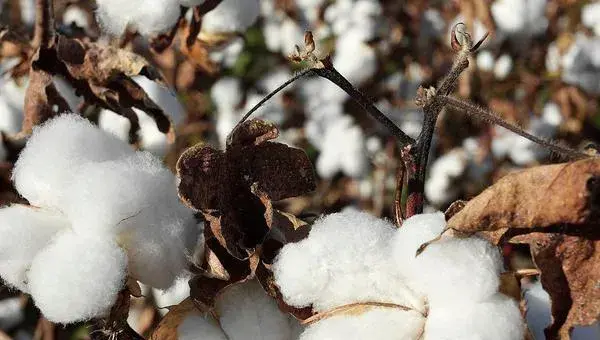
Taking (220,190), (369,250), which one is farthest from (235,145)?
(369,250)

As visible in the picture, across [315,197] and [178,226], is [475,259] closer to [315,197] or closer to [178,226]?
[178,226]

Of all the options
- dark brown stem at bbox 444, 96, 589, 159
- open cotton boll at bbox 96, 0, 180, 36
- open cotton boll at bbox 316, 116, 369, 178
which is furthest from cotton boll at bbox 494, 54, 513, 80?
dark brown stem at bbox 444, 96, 589, 159

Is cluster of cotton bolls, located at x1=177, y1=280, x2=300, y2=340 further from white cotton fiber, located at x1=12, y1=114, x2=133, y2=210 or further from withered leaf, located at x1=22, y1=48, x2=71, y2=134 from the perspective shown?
withered leaf, located at x1=22, y1=48, x2=71, y2=134

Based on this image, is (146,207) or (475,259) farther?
(146,207)

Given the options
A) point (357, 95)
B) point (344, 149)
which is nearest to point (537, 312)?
point (357, 95)

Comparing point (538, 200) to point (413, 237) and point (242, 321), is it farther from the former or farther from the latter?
point (242, 321)

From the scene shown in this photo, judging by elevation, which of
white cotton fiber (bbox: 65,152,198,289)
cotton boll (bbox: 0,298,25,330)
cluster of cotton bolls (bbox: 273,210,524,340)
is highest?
cluster of cotton bolls (bbox: 273,210,524,340)

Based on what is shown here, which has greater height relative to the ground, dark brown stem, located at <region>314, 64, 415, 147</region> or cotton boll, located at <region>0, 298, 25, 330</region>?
dark brown stem, located at <region>314, 64, 415, 147</region>
